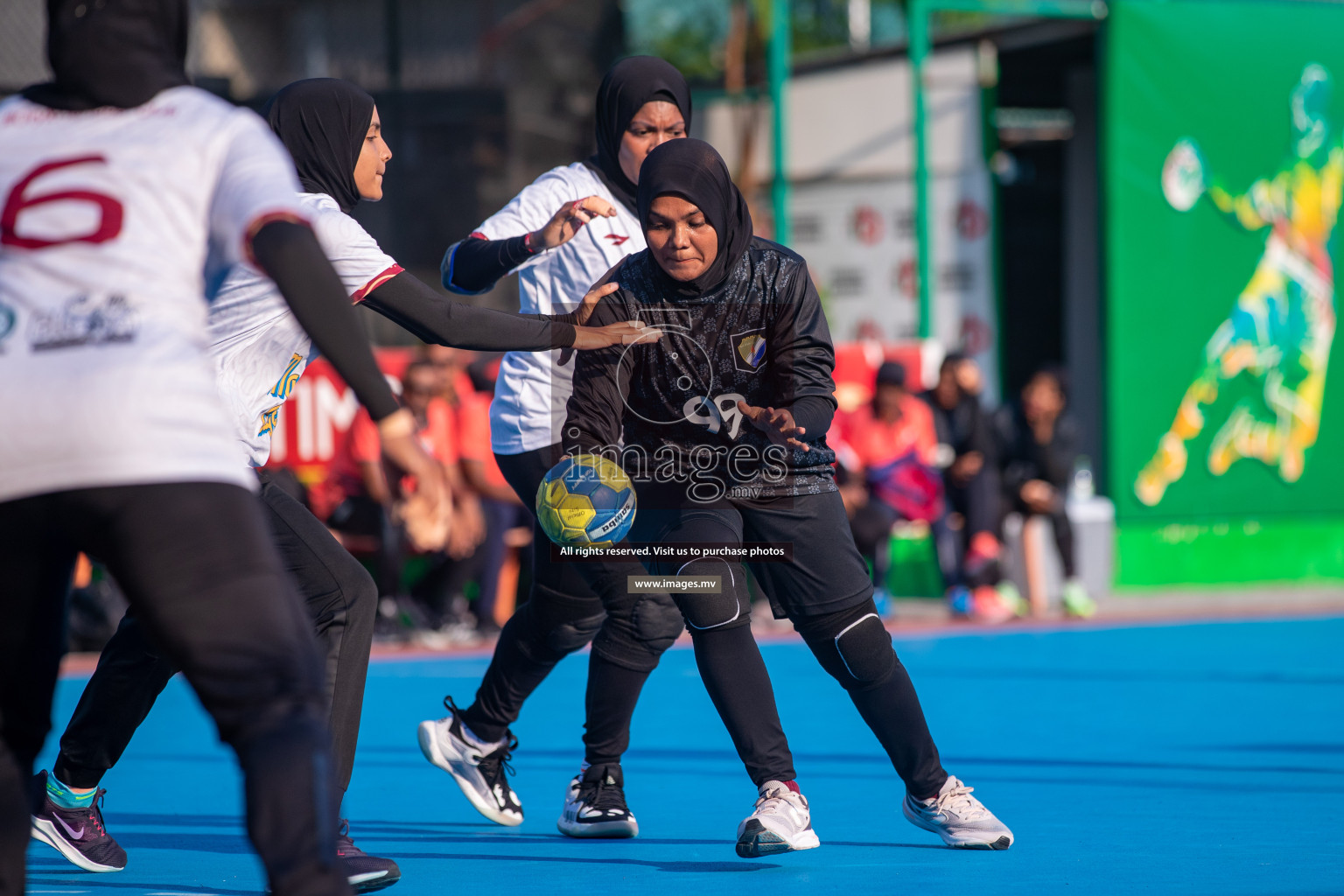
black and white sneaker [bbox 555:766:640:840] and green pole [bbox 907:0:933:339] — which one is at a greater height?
green pole [bbox 907:0:933:339]

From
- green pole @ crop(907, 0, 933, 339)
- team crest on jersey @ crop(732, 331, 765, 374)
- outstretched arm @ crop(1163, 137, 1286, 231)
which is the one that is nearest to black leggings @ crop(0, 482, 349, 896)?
team crest on jersey @ crop(732, 331, 765, 374)

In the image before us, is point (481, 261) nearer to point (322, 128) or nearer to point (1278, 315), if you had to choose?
point (322, 128)

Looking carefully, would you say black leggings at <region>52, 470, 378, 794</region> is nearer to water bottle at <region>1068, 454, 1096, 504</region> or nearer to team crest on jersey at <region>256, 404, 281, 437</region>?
team crest on jersey at <region>256, 404, 281, 437</region>

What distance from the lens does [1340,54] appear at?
13.0m

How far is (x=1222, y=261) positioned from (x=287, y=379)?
10.4m

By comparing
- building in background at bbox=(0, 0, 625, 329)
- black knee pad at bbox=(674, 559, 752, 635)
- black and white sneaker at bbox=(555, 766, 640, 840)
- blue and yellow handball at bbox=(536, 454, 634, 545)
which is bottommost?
black and white sneaker at bbox=(555, 766, 640, 840)

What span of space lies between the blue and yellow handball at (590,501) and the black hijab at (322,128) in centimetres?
92

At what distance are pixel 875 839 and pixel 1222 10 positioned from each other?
10370mm

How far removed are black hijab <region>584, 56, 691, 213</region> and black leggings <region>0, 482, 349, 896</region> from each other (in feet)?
7.31

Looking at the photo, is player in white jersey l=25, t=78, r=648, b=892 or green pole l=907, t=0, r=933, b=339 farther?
green pole l=907, t=0, r=933, b=339

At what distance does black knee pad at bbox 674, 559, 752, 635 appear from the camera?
12.7 ft

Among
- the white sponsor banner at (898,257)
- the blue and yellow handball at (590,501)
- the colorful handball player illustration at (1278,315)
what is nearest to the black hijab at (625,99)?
the blue and yellow handball at (590,501)

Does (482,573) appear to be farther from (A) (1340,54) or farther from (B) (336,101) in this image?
(A) (1340,54)

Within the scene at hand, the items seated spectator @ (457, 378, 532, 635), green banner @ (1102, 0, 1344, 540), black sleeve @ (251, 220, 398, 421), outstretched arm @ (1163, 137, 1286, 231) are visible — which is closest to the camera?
black sleeve @ (251, 220, 398, 421)
